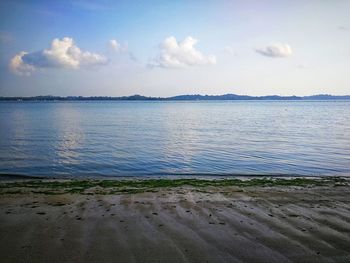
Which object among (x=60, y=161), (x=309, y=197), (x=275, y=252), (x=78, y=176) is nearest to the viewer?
(x=275, y=252)

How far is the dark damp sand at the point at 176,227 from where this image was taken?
757cm

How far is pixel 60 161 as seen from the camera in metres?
26.9

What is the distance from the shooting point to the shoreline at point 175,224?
25.0 ft

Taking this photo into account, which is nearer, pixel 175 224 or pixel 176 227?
pixel 176 227

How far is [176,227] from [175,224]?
0.95ft

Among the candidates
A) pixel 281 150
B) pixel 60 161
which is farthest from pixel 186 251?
pixel 281 150

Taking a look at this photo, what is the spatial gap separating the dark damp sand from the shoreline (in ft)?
0.07

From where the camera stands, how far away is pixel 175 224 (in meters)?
9.73

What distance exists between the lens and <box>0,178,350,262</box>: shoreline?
761 cm

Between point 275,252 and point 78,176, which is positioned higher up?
point 275,252

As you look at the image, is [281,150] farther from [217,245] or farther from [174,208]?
[217,245]

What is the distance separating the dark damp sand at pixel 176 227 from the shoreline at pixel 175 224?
0.9 inches

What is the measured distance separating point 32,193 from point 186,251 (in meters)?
9.06

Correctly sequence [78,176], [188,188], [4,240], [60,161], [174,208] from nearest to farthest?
[4,240] < [174,208] < [188,188] < [78,176] < [60,161]
